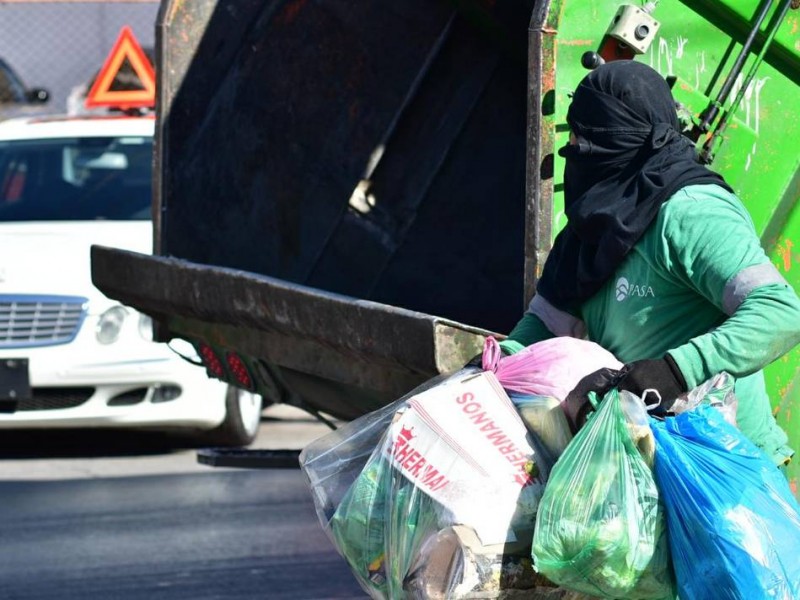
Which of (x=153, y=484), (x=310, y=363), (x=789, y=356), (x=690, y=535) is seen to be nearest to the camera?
(x=690, y=535)

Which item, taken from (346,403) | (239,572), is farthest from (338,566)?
(346,403)

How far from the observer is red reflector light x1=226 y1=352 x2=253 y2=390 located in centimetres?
503

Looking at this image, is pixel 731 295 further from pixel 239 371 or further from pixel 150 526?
pixel 150 526

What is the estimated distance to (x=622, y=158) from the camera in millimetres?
2717

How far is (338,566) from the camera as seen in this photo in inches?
212

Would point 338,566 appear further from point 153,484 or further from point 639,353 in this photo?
point 639,353

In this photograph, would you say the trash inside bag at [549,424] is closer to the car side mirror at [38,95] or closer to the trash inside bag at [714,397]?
the trash inside bag at [714,397]

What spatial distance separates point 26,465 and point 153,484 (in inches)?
31.1

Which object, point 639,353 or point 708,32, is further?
point 708,32

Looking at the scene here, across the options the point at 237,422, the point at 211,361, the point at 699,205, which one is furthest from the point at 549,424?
the point at 237,422

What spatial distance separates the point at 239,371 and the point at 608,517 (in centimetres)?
289

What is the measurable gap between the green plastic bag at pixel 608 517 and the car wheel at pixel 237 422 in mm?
4990

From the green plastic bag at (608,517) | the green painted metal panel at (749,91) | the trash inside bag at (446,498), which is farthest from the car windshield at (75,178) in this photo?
the green plastic bag at (608,517)

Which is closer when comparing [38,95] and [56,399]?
[56,399]
